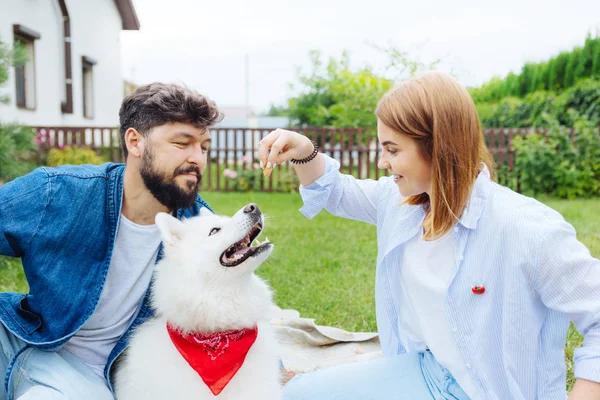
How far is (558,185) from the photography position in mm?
10305

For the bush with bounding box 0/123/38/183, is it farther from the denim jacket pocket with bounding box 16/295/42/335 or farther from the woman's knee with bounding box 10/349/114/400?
the woman's knee with bounding box 10/349/114/400

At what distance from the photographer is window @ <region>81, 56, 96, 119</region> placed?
14.7 metres

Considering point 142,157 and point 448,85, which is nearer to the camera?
point 448,85

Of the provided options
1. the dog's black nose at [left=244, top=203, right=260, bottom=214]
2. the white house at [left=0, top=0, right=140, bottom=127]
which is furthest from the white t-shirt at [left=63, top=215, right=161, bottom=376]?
the white house at [left=0, top=0, right=140, bottom=127]

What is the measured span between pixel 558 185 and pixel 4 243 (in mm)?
10123

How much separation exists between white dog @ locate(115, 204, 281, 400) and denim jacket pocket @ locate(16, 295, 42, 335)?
1.40ft

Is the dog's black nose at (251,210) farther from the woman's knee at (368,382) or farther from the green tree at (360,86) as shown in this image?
the green tree at (360,86)

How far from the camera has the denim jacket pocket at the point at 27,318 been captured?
2.29 m

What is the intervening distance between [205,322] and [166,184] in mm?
637

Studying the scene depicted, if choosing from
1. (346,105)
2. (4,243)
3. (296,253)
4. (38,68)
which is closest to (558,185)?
(346,105)

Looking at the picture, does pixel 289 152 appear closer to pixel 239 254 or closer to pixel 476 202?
pixel 239 254

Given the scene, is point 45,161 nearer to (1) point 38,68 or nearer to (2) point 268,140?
(1) point 38,68

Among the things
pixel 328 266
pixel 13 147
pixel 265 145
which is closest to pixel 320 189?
pixel 265 145

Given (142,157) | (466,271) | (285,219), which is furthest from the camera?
(285,219)
